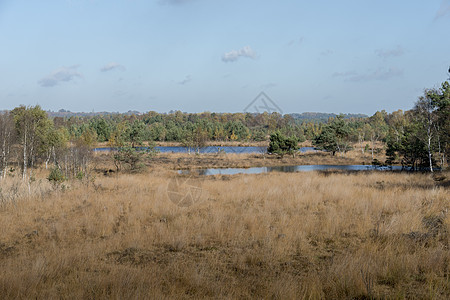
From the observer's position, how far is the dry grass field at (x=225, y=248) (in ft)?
11.7

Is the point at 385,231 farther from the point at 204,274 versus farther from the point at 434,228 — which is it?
the point at 204,274

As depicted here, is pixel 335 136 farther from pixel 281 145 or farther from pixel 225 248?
pixel 225 248

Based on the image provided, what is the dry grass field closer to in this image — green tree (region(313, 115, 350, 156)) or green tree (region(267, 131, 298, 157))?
green tree (region(267, 131, 298, 157))

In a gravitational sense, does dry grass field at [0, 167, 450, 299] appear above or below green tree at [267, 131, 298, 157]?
below

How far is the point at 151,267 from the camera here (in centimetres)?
445

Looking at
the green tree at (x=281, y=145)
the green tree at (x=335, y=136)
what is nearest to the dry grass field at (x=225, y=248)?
the green tree at (x=281, y=145)

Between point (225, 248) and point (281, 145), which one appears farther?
point (281, 145)

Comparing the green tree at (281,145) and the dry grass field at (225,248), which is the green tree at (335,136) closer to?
the green tree at (281,145)

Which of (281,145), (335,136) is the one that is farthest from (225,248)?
(335,136)

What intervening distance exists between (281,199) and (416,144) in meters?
19.5

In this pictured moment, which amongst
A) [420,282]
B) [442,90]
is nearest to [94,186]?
[420,282]

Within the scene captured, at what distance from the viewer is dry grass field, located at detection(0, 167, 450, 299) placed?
140 inches

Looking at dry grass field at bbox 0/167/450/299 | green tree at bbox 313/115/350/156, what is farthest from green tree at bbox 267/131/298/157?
dry grass field at bbox 0/167/450/299

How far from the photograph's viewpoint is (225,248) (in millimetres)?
5559
